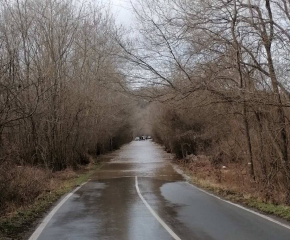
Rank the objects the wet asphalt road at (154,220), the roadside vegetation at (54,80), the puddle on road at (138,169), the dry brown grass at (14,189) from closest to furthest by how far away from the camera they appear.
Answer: the wet asphalt road at (154,220) < the dry brown grass at (14,189) < the roadside vegetation at (54,80) < the puddle on road at (138,169)

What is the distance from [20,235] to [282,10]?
958 centimetres

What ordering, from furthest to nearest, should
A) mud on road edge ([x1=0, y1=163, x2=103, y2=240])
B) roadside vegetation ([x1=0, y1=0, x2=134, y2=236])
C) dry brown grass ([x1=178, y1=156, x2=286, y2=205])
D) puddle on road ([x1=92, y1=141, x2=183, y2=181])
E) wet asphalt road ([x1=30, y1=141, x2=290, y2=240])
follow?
1. puddle on road ([x1=92, y1=141, x2=183, y2=181])
2. roadside vegetation ([x1=0, y1=0, x2=134, y2=236])
3. dry brown grass ([x1=178, y1=156, x2=286, y2=205])
4. mud on road edge ([x1=0, y1=163, x2=103, y2=240])
5. wet asphalt road ([x1=30, y1=141, x2=290, y2=240])

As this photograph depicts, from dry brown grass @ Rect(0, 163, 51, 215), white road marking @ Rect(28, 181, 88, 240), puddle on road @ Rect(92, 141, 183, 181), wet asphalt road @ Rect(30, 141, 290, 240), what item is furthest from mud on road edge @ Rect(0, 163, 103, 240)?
puddle on road @ Rect(92, 141, 183, 181)

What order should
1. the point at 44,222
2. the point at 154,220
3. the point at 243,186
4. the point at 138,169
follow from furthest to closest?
1. the point at 138,169
2. the point at 243,186
3. the point at 154,220
4. the point at 44,222

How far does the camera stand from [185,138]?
1513 inches

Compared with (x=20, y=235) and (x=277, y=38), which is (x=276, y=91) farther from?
(x=20, y=235)

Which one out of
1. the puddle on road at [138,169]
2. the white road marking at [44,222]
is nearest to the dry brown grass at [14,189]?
the white road marking at [44,222]

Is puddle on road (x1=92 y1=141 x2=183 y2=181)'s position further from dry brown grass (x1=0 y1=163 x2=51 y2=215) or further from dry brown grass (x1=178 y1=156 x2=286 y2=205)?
dry brown grass (x1=0 y1=163 x2=51 y2=215)

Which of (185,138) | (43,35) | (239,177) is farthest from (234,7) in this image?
(185,138)

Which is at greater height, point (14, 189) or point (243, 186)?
point (14, 189)

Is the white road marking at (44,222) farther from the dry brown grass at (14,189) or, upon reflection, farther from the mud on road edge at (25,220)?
the dry brown grass at (14,189)

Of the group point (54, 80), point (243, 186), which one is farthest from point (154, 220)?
point (54, 80)

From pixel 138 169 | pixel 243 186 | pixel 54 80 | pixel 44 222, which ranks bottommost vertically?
pixel 243 186

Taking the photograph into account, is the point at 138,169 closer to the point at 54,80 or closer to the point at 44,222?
the point at 54,80
